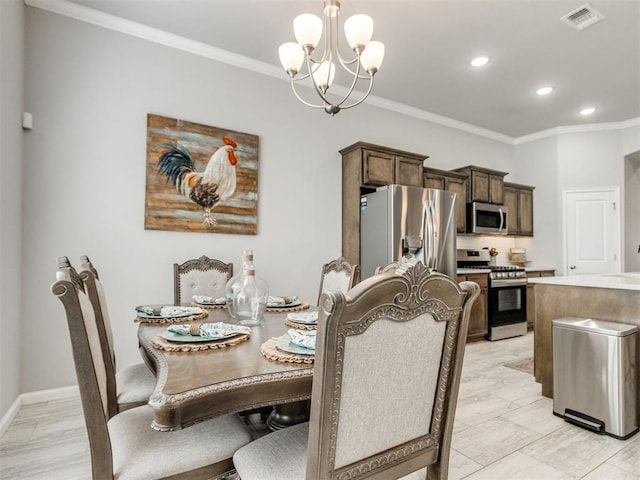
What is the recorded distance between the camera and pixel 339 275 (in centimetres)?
269

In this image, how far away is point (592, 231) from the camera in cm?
544

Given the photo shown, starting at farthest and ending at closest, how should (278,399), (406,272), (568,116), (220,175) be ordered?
1. (568,116)
2. (220,175)
3. (278,399)
4. (406,272)

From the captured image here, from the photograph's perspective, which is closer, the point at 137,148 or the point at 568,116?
the point at 137,148

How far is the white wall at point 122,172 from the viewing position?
273 cm

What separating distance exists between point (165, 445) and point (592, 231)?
20.8ft

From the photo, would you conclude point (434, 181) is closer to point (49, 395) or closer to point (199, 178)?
point (199, 178)

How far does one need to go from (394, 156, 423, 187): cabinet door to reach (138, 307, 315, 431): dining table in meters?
3.20

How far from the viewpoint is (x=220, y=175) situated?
11.1 feet

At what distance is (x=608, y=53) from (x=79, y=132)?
487 centimetres

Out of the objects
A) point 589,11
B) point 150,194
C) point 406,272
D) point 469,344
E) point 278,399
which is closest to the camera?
point 406,272

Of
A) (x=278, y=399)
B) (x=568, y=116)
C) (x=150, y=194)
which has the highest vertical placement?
(x=568, y=116)

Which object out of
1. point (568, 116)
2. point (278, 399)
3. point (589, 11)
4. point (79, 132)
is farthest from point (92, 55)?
point (568, 116)

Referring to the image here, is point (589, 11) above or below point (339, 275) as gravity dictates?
above

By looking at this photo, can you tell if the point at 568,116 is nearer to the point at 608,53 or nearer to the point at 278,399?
the point at 608,53
